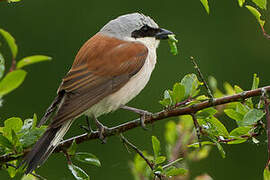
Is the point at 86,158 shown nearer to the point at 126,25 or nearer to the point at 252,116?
the point at 252,116

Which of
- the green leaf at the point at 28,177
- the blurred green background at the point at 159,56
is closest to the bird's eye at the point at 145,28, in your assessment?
the green leaf at the point at 28,177

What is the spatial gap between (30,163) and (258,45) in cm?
554

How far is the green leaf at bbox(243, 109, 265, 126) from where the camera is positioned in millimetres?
2178

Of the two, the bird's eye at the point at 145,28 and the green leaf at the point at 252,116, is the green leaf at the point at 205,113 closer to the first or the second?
the green leaf at the point at 252,116

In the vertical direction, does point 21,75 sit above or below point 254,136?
above

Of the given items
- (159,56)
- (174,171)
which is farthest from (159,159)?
(159,56)

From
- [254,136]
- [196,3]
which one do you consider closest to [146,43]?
[254,136]

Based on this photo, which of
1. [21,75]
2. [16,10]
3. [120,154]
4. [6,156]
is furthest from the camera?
[16,10]

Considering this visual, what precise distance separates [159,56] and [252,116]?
494 cm

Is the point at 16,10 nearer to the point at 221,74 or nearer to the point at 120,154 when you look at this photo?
the point at 120,154

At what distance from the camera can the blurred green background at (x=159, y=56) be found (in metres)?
6.39

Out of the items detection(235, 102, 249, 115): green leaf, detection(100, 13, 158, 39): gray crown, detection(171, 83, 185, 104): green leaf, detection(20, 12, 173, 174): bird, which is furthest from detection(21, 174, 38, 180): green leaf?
detection(100, 13, 158, 39): gray crown

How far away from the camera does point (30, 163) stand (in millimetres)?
2295

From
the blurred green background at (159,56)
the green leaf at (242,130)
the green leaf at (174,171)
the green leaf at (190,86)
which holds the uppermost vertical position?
the green leaf at (190,86)
